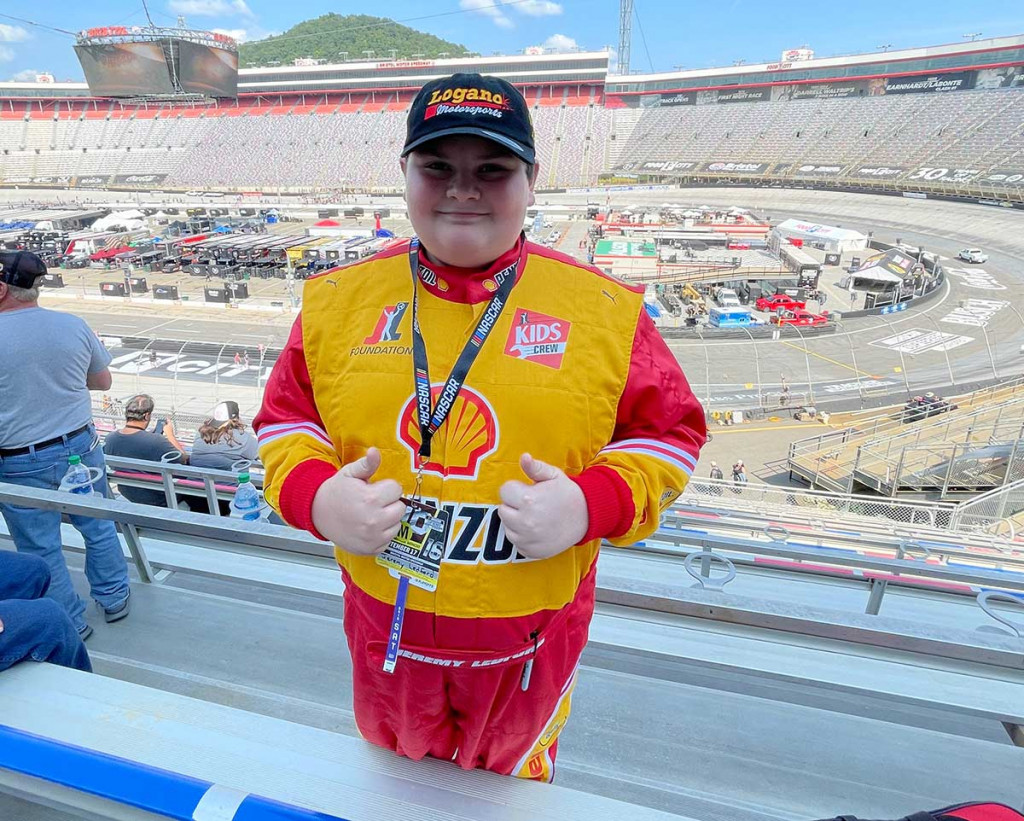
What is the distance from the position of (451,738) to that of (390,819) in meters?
0.17

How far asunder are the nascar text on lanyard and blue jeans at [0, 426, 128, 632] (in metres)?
1.45

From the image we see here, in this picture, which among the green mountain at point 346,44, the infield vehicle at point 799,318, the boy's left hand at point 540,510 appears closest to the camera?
the boy's left hand at point 540,510

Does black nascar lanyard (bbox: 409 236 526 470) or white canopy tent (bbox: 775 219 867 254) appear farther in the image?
white canopy tent (bbox: 775 219 867 254)

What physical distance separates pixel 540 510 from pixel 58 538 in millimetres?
1903

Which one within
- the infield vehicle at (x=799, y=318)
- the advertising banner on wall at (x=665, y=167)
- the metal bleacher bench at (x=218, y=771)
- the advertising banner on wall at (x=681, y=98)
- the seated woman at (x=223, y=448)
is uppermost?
the metal bleacher bench at (x=218, y=771)

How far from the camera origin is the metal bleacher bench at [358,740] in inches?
36.2

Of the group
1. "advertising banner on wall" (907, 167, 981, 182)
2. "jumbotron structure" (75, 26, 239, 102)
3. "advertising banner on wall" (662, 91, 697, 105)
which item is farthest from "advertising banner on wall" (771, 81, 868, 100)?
"jumbotron structure" (75, 26, 239, 102)

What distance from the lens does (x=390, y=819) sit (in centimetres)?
91

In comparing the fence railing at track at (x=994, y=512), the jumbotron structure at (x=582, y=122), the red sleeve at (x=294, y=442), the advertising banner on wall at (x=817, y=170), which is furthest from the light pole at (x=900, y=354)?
the advertising banner on wall at (x=817, y=170)

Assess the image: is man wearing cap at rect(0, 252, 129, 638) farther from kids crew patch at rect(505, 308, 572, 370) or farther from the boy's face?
kids crew patch at rect(505, 308, 572, 370)

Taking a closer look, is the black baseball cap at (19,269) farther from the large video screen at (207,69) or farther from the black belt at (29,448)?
the large video screen at (207,69)

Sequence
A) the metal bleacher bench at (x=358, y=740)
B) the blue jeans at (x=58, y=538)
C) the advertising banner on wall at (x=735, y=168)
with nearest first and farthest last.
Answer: the metal bleacher bench at (x=358, y=740)
the blue jeans at (x=58, y=538)
the advertising banner on wall at (x=735, y=168)

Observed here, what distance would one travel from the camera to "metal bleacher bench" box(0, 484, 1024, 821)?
92 centimetres

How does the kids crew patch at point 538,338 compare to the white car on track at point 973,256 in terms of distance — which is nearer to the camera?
the kids crew patch at point 538,338
